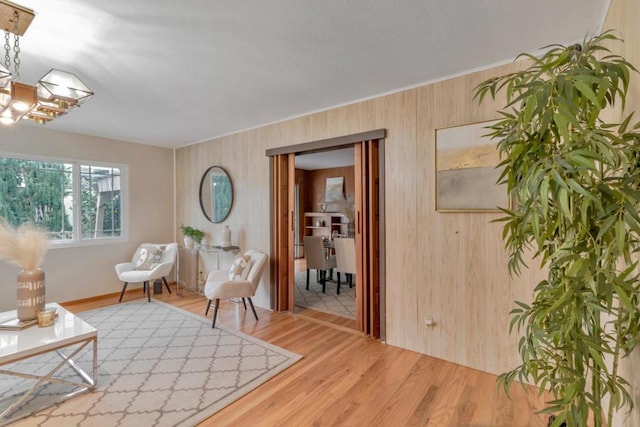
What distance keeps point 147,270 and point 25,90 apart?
10.3 feet

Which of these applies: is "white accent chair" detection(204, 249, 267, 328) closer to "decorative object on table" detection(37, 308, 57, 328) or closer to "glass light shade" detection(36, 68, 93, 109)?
"decorative object on table" detection(37, 308, 57, 328)

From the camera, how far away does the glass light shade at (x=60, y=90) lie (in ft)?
6.68

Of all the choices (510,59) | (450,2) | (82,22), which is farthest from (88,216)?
(510,59)

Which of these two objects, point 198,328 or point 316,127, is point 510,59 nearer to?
point 316,127

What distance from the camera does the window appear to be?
3803mm

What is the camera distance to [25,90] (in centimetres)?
174

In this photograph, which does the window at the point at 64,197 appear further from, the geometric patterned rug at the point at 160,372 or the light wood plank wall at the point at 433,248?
the light wood plank wall at the point at 433,248

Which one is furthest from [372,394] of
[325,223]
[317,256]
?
[325,223]

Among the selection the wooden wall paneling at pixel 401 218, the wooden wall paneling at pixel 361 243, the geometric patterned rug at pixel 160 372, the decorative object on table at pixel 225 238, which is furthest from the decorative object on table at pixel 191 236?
the wooden wall paneling at pixel 401 218

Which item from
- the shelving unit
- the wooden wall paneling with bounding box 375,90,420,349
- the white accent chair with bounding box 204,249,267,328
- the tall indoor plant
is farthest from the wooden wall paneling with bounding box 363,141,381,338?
the shelving unit

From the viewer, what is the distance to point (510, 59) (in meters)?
2.25

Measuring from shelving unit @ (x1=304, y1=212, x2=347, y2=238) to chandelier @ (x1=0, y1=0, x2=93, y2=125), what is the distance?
575cm

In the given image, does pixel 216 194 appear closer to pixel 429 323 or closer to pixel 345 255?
pixel 345 255

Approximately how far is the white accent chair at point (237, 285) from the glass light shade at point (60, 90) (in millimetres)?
2090
